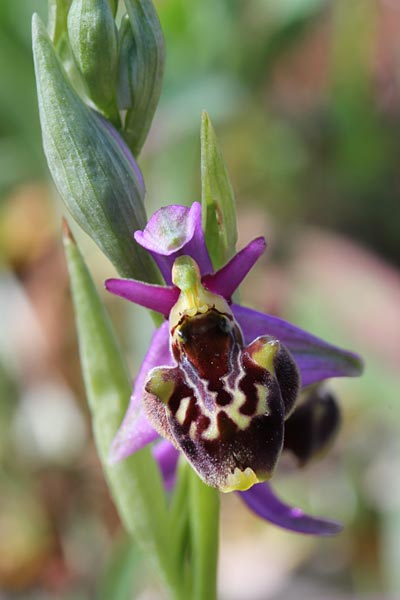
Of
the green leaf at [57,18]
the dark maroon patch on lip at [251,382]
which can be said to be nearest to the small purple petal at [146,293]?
the dark maroon patch on lip at [251,382]

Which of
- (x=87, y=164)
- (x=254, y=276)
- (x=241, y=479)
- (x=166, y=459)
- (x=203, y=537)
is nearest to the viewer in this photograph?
(x=241, y=479)

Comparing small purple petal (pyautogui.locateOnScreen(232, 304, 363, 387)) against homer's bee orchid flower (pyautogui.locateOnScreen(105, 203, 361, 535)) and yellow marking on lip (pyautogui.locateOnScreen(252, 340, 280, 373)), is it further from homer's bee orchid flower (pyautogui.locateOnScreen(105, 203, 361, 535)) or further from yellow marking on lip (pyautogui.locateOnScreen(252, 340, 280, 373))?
yellow marking on lip (pyautogui.locateOnScreen(252, 340, 280, 373))

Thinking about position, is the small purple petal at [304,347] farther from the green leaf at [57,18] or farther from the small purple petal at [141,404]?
the green leaf at [57,18]

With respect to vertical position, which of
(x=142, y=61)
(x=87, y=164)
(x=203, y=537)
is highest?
(x=142, y=61)

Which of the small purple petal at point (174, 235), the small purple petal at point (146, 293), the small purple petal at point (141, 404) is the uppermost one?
the small purple petal at point (174, 235)

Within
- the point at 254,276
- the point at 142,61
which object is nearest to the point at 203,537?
the point at 142,61

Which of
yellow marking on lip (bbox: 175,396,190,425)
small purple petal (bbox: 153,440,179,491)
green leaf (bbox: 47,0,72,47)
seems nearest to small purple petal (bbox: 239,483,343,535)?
small purple petal (bbox: 153,440,179,491)

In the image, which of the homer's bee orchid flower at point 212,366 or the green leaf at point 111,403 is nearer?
the homer's bee orchid flower at point 212,366

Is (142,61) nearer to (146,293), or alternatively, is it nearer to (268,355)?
(146,293)
